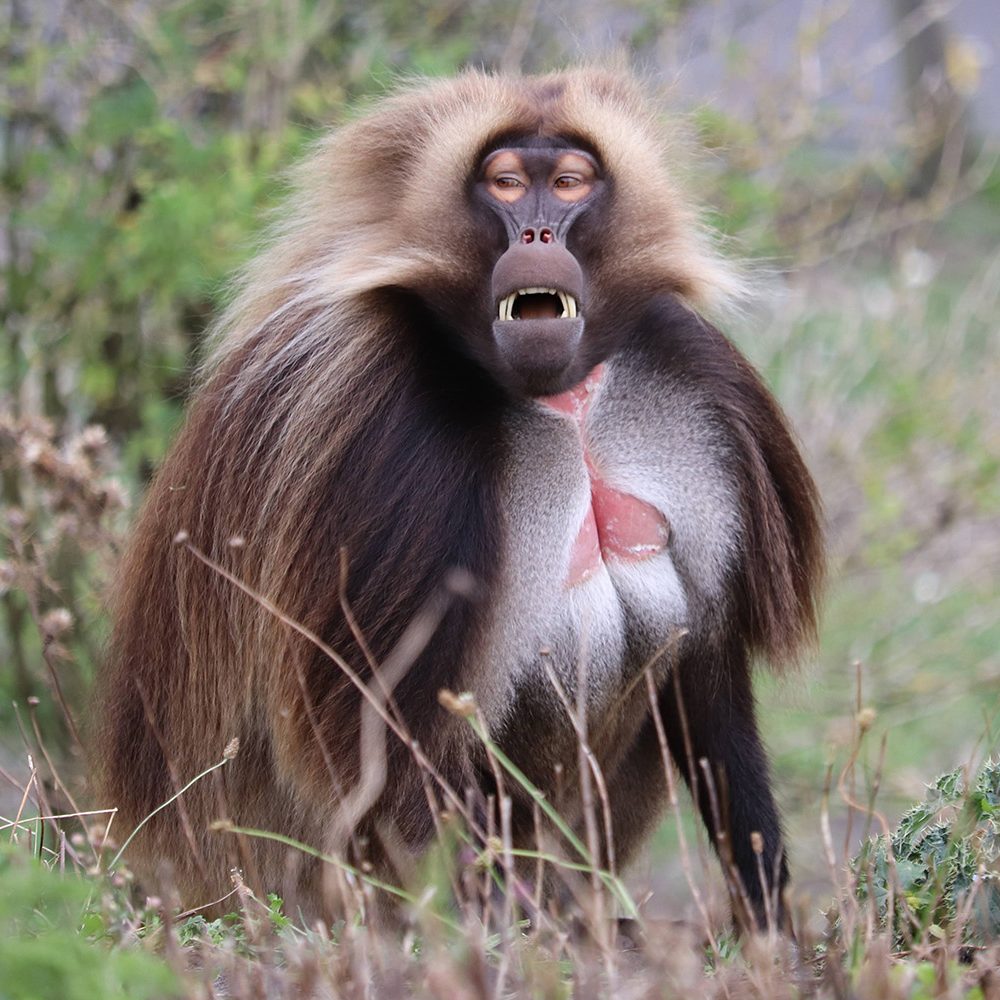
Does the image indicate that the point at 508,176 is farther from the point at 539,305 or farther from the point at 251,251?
the point at 251,251

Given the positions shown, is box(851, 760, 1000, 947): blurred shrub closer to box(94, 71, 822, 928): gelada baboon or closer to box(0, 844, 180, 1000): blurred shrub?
box(94, 71, 822, 928): gelada baboon

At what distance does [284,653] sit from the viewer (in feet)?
10.7

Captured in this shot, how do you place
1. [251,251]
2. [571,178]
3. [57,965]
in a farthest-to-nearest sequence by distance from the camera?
[251,251]
[571,178]
[57,965]

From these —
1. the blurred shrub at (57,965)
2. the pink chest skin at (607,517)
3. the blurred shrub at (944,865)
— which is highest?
the pink chest skin at (607,517)

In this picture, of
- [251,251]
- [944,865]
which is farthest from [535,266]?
[251,251]

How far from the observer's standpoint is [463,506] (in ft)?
10.5

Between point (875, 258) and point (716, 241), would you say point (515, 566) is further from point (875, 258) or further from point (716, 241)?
point (875, 258)

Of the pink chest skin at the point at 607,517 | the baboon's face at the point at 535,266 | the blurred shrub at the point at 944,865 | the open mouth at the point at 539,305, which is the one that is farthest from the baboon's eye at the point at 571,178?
the blurred shrub at the point at 944,865

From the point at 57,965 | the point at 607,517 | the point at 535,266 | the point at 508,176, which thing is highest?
the point at 508,176

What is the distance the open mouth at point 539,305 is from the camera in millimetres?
3105

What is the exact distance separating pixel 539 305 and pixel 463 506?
16.8 inches

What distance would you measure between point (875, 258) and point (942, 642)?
18.9 ft

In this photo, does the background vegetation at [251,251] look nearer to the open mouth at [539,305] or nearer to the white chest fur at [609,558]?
the white chest fur at [609,558]

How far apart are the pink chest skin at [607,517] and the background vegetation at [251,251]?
56 cm
